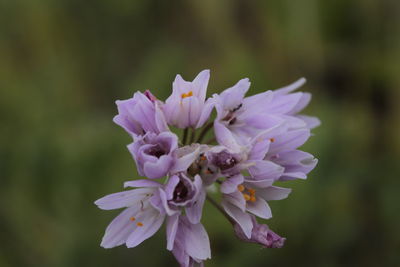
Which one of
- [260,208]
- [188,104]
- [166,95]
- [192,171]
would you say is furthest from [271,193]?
[166,95]

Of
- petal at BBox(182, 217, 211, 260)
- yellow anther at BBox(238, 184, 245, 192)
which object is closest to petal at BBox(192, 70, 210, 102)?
yellow anther at BBox(238, 184, 245, 192)

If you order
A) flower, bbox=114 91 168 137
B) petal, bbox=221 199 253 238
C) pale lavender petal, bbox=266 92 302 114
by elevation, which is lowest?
petal, bbox=221 199 253 238

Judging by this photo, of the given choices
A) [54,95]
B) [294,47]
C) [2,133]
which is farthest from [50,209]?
A: [294,47]

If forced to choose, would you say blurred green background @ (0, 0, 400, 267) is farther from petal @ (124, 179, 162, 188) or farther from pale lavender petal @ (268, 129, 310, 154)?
petal @ (124, 179, 162, 188)

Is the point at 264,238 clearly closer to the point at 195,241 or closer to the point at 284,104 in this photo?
the point at 195,241

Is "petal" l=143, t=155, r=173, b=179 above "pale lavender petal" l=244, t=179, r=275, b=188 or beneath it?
above

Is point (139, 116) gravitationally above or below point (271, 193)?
above
